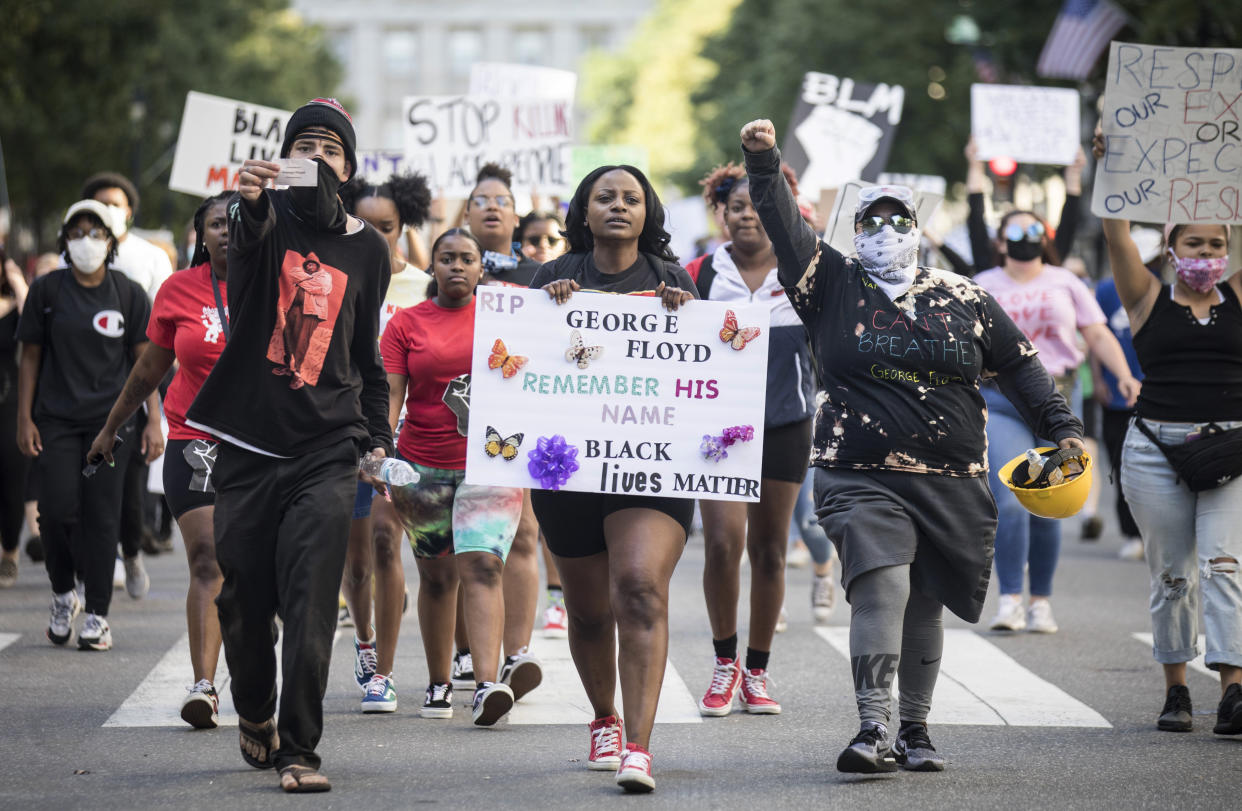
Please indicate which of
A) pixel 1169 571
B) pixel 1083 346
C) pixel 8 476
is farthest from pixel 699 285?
pixel 1083 346

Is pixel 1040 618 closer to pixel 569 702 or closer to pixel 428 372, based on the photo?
pixel 569 702

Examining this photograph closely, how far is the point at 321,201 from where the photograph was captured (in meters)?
6.24

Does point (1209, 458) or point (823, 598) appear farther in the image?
point (823, 598)

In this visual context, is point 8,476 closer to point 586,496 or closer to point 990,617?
point 990,617

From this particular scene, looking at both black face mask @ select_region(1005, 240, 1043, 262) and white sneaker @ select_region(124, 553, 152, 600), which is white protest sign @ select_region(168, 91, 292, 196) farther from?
black face mask @ select_region(1005, 240, 1043, 262)

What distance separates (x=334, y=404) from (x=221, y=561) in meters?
0.62

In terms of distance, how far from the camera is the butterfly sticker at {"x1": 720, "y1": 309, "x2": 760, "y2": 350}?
22.1 feet

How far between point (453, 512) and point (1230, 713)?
3.09 metres

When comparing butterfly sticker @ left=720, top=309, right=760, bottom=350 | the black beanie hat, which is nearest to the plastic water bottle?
the black beanie hat

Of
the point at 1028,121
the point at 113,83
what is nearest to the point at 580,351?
the point at 1028,121

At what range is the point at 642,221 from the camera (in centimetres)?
669

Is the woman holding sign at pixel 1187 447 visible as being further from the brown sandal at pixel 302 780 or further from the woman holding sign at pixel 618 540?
the brown sandal at pixel 302 780

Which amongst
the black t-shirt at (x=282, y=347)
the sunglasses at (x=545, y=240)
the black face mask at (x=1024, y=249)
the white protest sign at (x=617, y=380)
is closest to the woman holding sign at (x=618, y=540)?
the white protest sign at (x=617, y=380)

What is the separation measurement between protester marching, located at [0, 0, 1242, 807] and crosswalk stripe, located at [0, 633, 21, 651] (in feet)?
0.64
